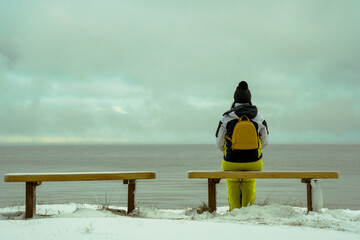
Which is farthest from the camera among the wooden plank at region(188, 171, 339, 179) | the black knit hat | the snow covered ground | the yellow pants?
the black knit hat

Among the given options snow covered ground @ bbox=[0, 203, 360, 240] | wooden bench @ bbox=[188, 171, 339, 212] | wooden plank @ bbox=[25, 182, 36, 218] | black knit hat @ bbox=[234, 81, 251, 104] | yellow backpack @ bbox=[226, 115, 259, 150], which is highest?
black knit hat @ bbox=[234, 81, 251, 104]

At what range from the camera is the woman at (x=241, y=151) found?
21.0 ft

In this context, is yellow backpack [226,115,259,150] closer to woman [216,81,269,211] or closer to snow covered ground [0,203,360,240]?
woman [216,81,269,211]

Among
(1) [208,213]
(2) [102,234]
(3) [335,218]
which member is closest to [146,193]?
(1) [208,213]

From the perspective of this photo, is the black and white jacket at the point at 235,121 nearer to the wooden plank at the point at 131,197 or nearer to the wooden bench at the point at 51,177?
the wooden bench at the point at 51,177

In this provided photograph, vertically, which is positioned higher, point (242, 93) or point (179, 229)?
point (242, 93)

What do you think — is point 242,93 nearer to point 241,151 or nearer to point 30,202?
point 241,151

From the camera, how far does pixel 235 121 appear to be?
6.44 meters

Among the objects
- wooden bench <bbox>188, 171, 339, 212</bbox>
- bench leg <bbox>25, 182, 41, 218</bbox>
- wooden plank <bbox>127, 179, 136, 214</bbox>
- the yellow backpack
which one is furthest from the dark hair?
bench leg <bbox>25, 182, 41, 218</bbox>

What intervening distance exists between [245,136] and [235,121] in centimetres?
30

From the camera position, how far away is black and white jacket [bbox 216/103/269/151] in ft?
21.2

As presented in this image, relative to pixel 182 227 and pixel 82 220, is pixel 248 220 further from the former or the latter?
pixel 82 220

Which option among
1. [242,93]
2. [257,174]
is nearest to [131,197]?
[257,174]

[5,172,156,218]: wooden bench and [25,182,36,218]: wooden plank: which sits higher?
[5,172,156,218]: wooden bench
